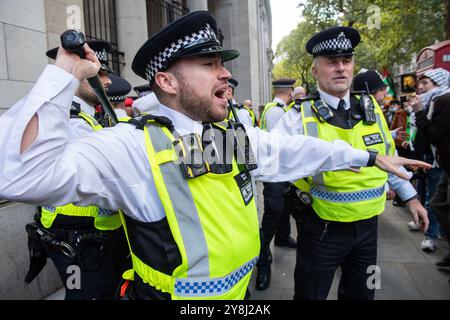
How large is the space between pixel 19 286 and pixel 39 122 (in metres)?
3.18

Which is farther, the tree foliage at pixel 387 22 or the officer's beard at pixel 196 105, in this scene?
the tree foliage at pixel 387 22

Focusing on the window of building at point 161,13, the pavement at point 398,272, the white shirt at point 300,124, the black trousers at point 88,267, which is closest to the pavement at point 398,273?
the pavement at point 398,272

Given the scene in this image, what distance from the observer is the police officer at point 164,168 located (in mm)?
1050

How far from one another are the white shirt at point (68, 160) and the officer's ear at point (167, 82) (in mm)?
97

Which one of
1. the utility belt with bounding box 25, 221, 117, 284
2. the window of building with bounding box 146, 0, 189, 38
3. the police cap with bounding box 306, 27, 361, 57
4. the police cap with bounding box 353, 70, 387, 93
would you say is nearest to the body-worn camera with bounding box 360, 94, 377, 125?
the police cap with bounding box 306, 27, 361, 57

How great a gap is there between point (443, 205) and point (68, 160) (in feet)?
14.7

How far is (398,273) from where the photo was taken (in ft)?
13.6

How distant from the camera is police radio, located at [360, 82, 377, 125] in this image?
8.41 feet

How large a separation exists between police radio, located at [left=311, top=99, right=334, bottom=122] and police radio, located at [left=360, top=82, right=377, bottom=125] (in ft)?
0.86

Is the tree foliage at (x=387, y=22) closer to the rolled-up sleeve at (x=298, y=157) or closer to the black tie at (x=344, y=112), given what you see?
the black tie at (x=344, y=112)

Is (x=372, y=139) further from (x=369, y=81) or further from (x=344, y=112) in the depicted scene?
(x=369, y=81)
